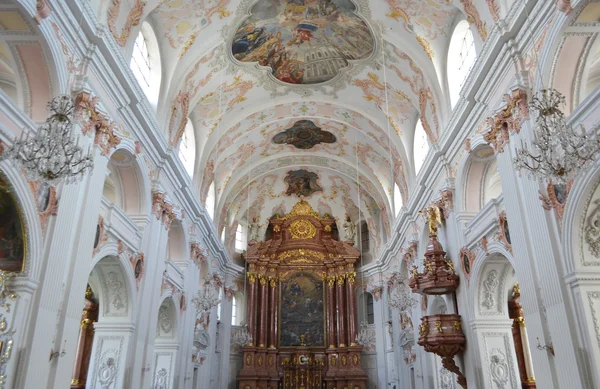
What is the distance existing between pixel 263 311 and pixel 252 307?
22.2 inches

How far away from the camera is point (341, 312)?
2442 cm

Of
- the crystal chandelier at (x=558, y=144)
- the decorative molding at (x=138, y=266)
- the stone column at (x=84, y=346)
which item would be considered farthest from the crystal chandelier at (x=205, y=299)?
the crystal chandelier at (x=558, y=144)

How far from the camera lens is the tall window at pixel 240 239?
87.5 feet

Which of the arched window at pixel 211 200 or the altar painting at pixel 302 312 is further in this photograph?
the altar painting at pixel 302 312

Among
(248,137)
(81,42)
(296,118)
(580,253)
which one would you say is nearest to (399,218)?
(296,118)

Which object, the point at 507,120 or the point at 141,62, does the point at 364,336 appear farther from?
the point at 141,62

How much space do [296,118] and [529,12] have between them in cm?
1219

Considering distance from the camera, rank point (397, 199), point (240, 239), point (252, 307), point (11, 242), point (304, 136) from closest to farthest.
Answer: point (11, 242) < point (397, 199) < point (304, 136) < point (252, 307) < point (240, 239)

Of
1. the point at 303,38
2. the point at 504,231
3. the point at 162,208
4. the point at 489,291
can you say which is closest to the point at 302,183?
the point at 303,38

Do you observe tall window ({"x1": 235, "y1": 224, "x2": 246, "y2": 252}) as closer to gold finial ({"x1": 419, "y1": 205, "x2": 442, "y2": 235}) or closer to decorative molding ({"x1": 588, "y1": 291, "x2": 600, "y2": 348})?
gold finial ({"x1": 419, "y1": 205, "x2": 442, "y2": 235})

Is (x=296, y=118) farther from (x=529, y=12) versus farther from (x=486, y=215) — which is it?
(x=529, y=12)

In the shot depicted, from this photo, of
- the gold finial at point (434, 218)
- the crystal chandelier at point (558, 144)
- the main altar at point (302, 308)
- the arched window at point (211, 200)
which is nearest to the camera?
the crystal chandelier at point (558, 144)

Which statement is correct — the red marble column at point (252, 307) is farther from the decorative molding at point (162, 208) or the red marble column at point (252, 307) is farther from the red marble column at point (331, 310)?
the decorative molding at point (162, 208)

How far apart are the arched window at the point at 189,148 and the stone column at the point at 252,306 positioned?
8481 millimetres
